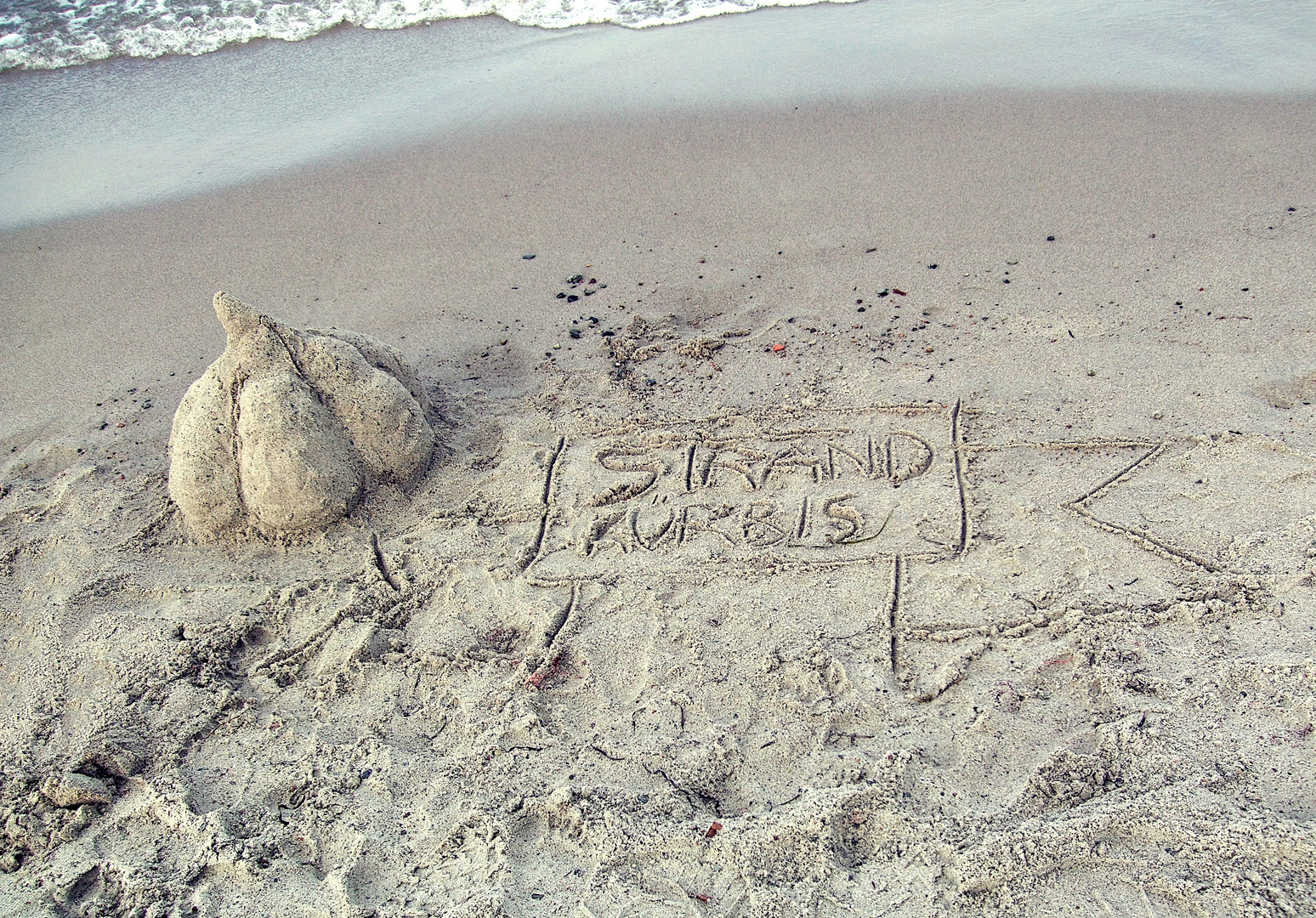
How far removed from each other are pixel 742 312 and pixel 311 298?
2315mm

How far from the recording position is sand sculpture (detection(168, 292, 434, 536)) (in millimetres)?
3400

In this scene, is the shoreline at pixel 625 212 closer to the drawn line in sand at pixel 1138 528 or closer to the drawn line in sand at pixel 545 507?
the drawn line in sand at pixel 545 507

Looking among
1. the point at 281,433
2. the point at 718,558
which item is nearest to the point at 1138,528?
the point at 718,558

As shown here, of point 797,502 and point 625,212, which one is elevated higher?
point 625,212

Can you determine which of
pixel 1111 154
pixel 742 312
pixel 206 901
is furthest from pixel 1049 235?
pixel 206 901

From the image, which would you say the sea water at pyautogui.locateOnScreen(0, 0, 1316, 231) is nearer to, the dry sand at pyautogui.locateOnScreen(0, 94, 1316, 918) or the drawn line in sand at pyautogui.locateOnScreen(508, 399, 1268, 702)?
the dry sand at pyautogui.locateOnScreen(0, 94, 1316, 918)

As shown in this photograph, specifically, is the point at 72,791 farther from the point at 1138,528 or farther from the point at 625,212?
the point at 625,212

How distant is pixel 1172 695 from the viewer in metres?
2.53

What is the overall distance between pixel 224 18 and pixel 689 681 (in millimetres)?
8453

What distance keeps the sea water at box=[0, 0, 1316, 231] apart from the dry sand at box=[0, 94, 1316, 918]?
828 millimetres

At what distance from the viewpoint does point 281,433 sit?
339 cm

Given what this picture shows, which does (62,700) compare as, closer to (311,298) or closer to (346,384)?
(346,384)

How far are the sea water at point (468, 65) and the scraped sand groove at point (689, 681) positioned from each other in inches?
134

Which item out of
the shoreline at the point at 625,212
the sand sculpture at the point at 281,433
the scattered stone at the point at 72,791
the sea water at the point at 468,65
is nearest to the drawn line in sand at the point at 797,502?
the sand sculpture at the point at 281,433
